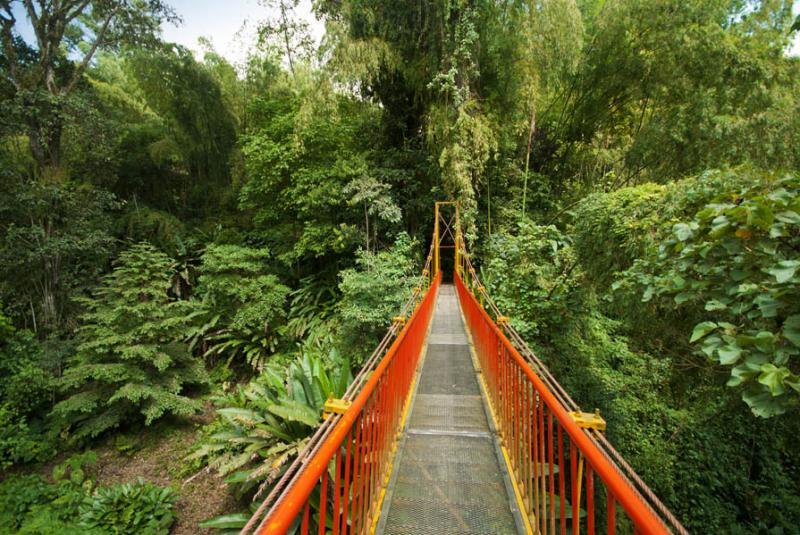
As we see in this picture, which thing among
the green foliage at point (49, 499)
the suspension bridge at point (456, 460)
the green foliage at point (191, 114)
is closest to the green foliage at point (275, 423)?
the suspension bridge at point (456, 460)

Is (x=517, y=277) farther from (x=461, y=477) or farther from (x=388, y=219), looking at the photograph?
(x=461, y=477)

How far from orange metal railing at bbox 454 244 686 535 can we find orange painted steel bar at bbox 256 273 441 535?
0.72 meters

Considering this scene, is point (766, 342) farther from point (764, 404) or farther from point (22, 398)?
point (22, 398)

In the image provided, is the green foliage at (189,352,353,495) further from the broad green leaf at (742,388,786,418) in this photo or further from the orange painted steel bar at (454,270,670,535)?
the broad green leaf at (742,388,786,418)

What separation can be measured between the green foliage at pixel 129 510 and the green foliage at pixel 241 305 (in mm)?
2873

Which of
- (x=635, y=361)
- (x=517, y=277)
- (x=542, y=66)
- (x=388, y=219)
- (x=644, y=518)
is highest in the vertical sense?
(x=542, y=66)

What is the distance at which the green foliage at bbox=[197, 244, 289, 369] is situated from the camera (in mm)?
7062

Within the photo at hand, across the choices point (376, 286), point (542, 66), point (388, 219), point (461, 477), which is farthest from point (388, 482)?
point (542, 66)

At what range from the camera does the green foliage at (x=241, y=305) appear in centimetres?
706

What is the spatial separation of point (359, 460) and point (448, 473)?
2.18ft

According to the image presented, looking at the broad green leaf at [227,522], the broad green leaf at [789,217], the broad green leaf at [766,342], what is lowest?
the broad green leaf at [227,522]

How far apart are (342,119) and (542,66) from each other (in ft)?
17.7

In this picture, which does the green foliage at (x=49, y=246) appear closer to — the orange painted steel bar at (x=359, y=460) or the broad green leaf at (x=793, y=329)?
the orange painted steel bar at (x=359, y=460)

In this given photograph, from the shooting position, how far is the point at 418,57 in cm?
834
